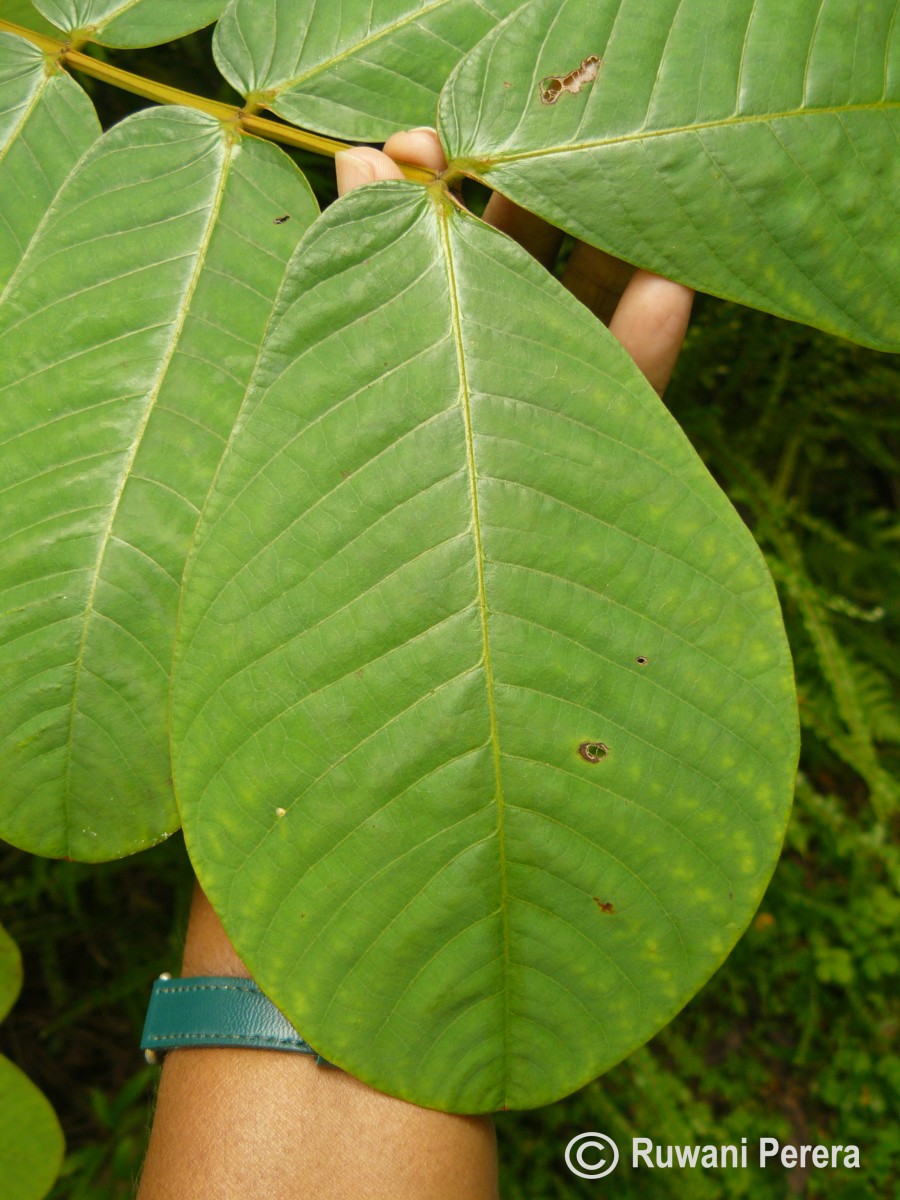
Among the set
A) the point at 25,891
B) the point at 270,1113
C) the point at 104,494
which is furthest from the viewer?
the point at 25,891

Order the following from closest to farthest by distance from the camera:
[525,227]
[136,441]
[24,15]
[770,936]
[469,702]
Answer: [469,702], [136,441], [24,15], [525,227], [770,936]

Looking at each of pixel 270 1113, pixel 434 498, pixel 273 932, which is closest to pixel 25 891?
pixel 270 1113

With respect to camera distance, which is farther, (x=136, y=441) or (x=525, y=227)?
(x=525, y=227)

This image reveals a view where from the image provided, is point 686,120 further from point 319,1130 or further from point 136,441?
point 319,1130

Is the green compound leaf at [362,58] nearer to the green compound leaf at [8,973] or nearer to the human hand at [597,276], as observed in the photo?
the human hand at [597,276]

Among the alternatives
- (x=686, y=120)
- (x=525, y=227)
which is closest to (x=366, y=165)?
(x=686, y=120)

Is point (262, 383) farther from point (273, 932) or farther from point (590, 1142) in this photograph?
point (590, 1142)

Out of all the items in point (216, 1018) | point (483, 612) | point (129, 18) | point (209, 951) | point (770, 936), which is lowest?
point (216, 1018)
